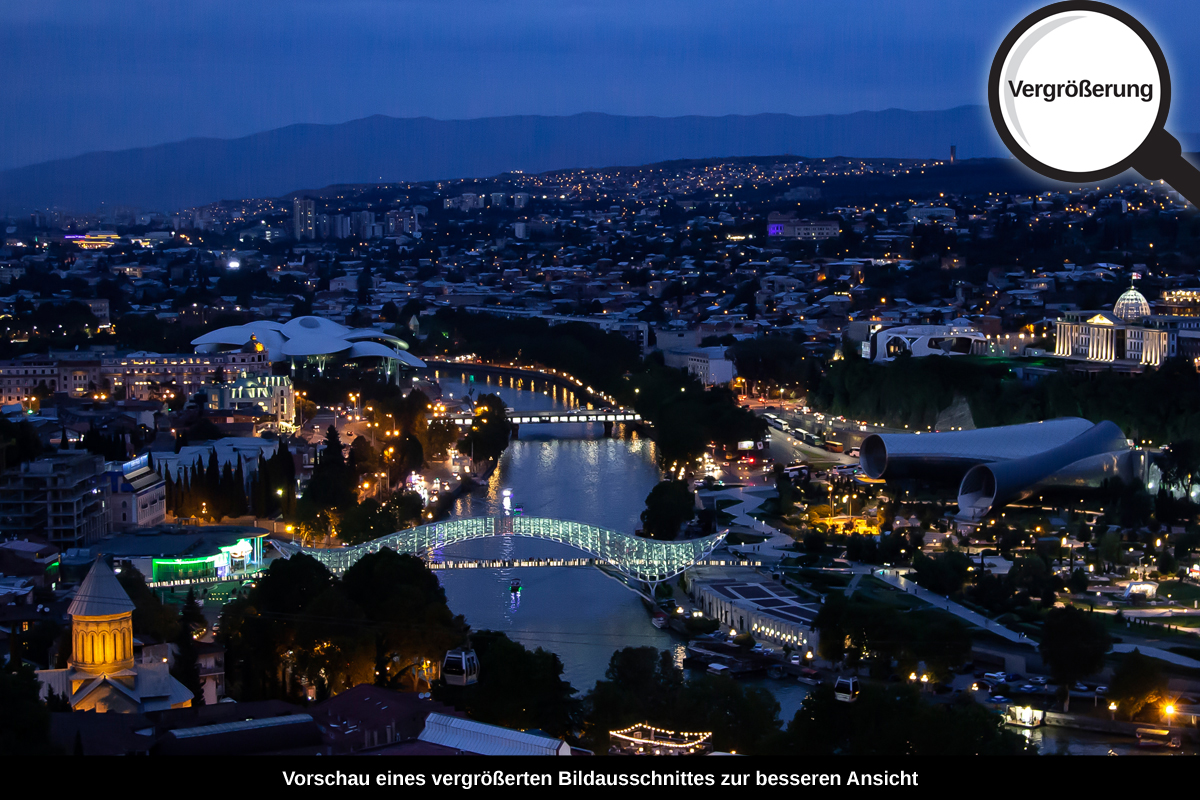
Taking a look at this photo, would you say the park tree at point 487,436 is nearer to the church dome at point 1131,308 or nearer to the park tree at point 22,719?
the church dome at point 1131,308

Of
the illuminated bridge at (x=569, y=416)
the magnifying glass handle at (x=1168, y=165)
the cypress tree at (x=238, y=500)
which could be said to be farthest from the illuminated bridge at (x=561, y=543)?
the magnifying glass handle at (x=1168, y=165)

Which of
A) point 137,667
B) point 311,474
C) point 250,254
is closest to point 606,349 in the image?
point 311,474

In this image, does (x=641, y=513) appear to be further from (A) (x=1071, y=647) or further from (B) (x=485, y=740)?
(B) (x=485, y=740)

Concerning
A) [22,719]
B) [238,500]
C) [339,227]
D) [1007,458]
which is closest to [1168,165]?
[22,719]

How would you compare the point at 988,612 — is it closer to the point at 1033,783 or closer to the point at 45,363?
the point at 1033,783

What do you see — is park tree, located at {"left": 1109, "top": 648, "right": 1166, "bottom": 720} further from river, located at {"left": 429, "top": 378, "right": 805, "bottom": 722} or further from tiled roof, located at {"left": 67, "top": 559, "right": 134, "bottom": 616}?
tiled roof, located at {"left": 67, "top": 559, "right": 134, "bottom": 616}

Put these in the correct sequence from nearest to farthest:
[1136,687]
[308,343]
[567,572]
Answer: [1136,687] < [567,572] < [308,343]
